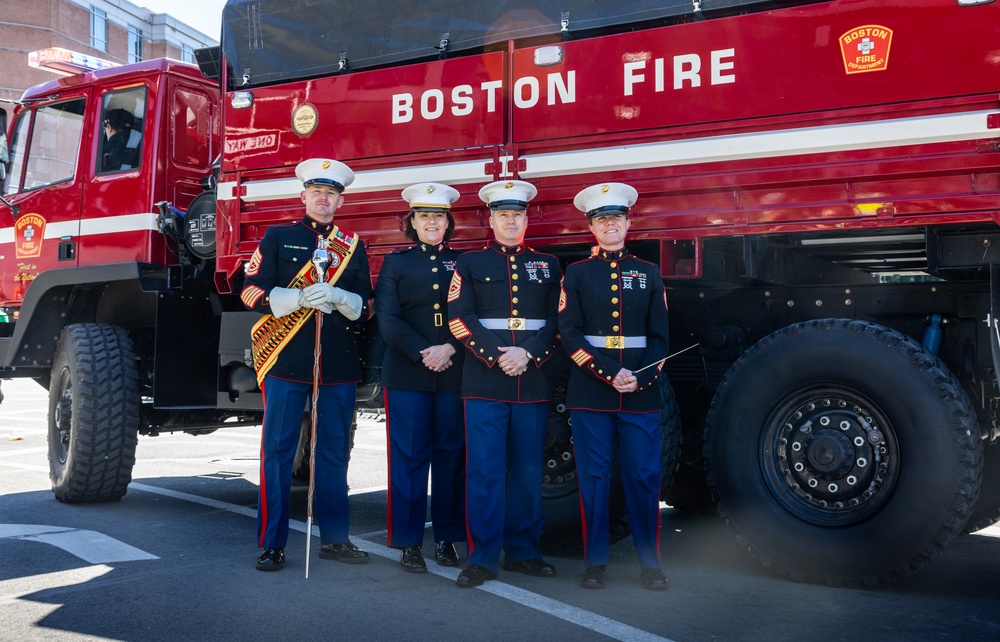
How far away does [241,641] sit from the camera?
357cm

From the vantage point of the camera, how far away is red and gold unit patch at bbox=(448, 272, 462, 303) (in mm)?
4707

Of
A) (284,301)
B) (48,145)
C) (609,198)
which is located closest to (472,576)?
(284,301)

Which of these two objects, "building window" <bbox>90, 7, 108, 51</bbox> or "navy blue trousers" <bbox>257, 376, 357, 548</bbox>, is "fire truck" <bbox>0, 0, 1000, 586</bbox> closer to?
"navy blue trousers" <bbox>257, 376, 357, 548</bbox>

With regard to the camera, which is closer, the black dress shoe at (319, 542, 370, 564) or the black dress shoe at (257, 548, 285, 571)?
the black dress shoe at (257, 548, 285, 571)

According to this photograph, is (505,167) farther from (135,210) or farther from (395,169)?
(135,210)

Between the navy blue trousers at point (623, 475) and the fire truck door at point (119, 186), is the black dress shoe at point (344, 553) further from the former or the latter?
the fire truck door at point (119, 186)

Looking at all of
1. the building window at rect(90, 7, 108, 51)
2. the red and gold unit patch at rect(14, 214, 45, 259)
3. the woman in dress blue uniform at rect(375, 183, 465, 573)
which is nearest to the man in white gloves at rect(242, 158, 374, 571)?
the woman in dress blue uniform at rect(375, 183, 465, 573)

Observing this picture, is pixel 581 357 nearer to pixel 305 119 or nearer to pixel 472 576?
pixel 472 576

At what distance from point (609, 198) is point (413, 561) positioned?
1.95 meters

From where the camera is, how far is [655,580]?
173 inches

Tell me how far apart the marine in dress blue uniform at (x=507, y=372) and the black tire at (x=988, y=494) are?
236cm

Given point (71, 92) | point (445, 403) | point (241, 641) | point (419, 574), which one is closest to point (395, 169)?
point (445, 403)

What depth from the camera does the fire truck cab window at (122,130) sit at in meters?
6.92

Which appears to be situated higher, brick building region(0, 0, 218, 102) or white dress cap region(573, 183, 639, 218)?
brick building region(0, 0, 218, 102)
